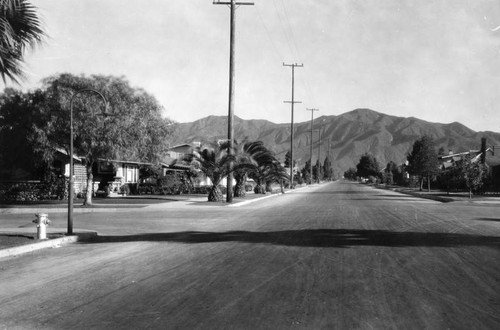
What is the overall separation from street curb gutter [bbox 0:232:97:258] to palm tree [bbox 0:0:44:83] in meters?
3.68

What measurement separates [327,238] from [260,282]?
5921mm

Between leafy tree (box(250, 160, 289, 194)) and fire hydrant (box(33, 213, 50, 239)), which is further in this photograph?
leafy tree (box(250, 160, 289, 194))

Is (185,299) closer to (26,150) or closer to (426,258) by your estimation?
(426,258)

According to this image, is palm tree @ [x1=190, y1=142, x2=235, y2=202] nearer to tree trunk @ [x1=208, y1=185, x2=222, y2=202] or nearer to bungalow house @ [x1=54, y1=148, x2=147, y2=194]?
tree trunk @ [x1=208, y1=185, x2=222, y2=202]

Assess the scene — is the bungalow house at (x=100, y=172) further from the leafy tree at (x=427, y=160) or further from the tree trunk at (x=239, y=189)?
the leafy tree at (x=427, y=160)

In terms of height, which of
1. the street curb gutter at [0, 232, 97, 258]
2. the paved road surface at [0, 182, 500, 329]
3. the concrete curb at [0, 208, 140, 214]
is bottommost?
the concrete curb at [0, 208, 140, 214]

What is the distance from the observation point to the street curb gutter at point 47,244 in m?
11.0

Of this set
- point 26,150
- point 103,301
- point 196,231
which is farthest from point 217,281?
point 26,150

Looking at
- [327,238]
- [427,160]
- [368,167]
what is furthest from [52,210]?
[368,167]

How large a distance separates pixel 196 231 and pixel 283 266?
6.80 m

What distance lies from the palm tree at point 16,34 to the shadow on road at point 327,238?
209 inches

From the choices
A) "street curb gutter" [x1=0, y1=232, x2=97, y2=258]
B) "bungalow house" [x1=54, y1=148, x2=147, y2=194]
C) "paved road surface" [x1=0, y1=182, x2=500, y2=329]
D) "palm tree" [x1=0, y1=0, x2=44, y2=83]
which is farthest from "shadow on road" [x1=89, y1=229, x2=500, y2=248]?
"bungalow house" [x1=54, y1=148, x2=147, y2=194]

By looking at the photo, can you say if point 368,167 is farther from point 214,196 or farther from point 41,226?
point 41,226

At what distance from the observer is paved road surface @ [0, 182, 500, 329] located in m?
5.91
